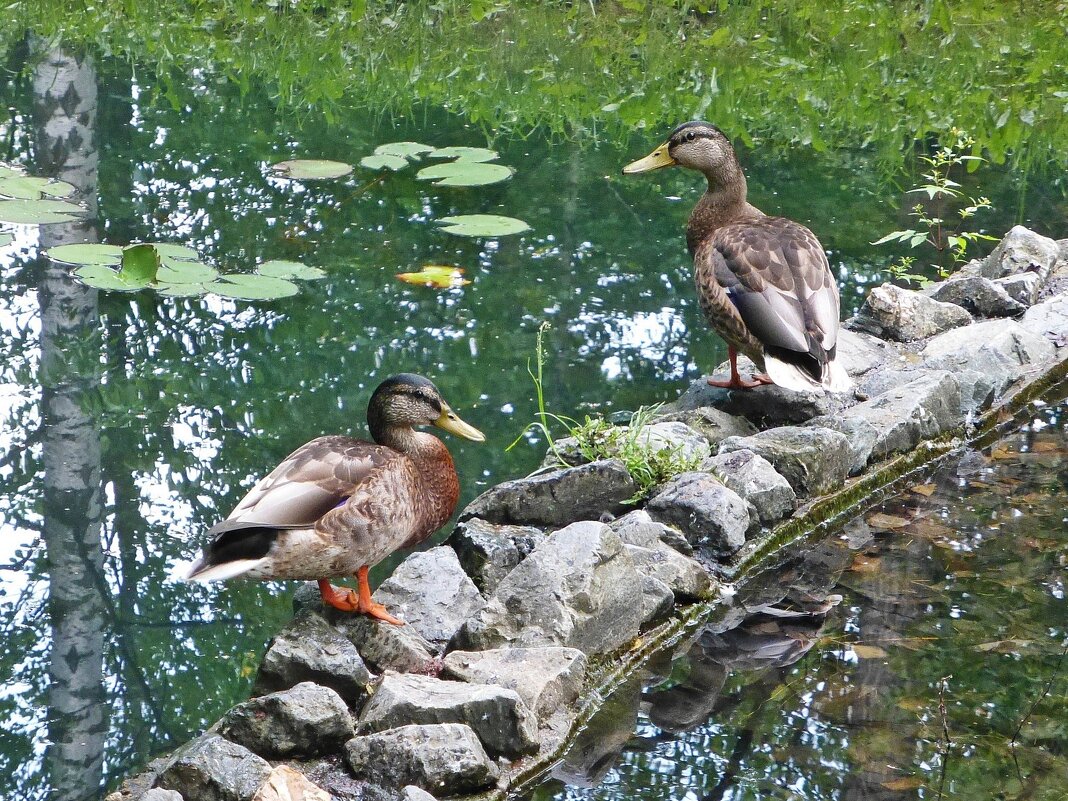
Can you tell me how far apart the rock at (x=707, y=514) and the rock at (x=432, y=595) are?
63cm

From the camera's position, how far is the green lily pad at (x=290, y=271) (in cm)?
524

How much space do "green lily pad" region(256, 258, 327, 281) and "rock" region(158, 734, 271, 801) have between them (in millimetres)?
3114

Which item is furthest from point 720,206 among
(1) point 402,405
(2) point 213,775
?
(2) point 213,775

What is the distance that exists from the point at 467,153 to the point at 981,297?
9.76ft

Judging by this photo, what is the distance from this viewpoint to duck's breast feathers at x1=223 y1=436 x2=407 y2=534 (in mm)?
2686

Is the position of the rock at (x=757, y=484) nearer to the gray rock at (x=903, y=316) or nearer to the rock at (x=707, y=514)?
the rock at (x=707, y=514)

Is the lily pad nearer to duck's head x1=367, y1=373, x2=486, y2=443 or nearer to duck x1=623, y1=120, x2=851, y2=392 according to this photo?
duck x1=623, y1=120, x2=851, y2=392

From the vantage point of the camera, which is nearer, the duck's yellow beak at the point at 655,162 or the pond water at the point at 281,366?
the pond water at the point at 281,366

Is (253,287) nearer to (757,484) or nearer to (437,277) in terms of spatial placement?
(437,277)

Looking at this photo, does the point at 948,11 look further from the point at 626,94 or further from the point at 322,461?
the point at 322,461

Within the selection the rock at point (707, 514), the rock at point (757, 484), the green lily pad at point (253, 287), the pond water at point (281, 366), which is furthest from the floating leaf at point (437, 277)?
the rock at point (707, 514)

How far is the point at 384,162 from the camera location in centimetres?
662

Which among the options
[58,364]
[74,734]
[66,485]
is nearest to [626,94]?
[58,364]

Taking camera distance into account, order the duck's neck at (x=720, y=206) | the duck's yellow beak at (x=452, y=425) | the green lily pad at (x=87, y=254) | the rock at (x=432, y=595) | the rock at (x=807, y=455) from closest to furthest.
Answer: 1. the rock at (x=432, y=595)
2. the duck's yellow beak at (x=452, y=425)
3. the rock at (x=807, y=455)
4. the duck's neck at (x=720, y=206)
5. the green lily pad at (x=87, y=254)
